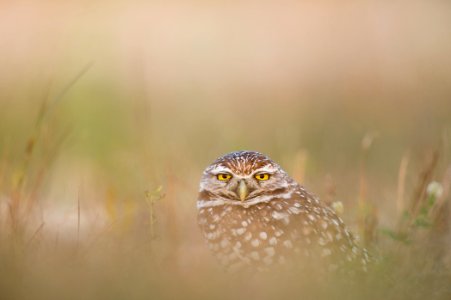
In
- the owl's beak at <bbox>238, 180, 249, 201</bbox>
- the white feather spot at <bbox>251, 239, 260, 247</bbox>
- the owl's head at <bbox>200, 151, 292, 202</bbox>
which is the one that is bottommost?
the white feather spot at <bbox>251, 239, 260, 247</bbox>

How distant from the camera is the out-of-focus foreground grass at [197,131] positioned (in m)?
4.71

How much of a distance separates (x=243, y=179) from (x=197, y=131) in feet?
20.5

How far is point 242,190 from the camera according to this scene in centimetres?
516

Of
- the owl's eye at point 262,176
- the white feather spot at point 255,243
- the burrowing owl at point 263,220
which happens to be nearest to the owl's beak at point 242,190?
the burrowing owl at point 263,220

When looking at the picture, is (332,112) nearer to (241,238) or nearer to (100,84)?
(100,84)

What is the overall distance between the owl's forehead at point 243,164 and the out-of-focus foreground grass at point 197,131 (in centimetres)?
39

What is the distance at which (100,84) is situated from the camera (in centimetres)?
1330

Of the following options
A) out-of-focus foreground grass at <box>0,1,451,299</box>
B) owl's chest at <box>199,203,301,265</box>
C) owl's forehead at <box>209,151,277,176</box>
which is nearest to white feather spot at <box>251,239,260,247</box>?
owl's chest at <box>199,203,301,265</box>

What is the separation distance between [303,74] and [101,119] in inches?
140

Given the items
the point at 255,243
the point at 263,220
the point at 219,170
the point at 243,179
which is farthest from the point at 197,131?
the point at 255,243

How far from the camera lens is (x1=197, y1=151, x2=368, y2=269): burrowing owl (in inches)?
193

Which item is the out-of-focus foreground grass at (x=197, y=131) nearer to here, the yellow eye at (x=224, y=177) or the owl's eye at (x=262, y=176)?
the yellow eye at (x=224, y=177)

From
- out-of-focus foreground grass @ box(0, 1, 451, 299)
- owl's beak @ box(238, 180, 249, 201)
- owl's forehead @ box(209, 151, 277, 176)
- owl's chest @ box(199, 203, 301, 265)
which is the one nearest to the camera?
out-of-focus foreground grass @ box(0, 1, 451, 299)

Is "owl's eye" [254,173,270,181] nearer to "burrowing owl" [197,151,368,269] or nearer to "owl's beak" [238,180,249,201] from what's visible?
"burrowing owl" [197,151,368,269]
